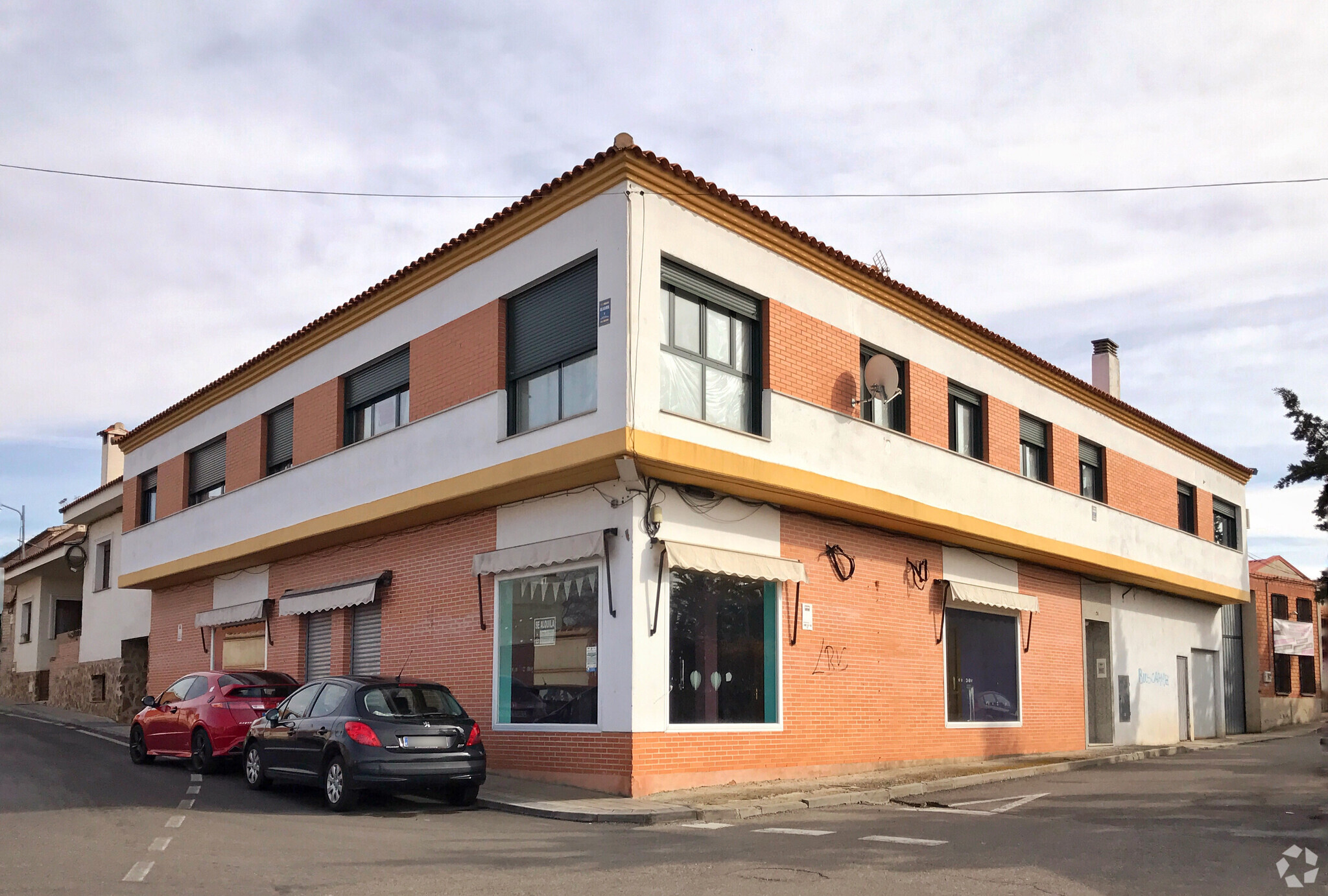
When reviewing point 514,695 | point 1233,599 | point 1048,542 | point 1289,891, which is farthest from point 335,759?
point 1233,599

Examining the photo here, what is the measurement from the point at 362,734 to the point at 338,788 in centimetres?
64

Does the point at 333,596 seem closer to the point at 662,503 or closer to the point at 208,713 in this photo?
the point at 208,713

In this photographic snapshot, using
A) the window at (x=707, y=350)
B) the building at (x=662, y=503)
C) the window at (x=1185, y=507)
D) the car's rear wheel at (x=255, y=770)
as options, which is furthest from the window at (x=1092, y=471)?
the car's rear wheel at (x=255, y=770)

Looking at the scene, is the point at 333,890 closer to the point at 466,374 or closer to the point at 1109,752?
the point at 466,374

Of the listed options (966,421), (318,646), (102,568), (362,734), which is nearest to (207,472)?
(318,646)

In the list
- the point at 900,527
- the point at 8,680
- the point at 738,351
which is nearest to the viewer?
the point at 738,351

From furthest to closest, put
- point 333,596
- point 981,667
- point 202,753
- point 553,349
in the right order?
point 981,667 → point 333,596 → point 202,753 → point 553,349

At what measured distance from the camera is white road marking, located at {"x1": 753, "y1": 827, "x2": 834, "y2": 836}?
11086mm

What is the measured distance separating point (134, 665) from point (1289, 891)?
Result: 93.5 ft

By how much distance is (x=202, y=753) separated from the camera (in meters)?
16.6

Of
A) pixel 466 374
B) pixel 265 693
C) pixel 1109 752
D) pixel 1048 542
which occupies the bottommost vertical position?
pixel 1109 752

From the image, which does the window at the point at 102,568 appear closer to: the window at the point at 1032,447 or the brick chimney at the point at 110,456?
the brick chimney at the point at 110,456

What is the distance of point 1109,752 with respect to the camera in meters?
23.3

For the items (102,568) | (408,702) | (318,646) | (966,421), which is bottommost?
(408,702)
